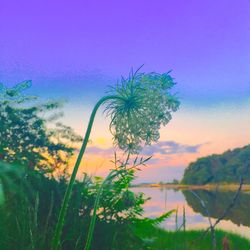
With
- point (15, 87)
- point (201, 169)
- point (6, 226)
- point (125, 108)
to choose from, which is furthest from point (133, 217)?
point (201, 169)

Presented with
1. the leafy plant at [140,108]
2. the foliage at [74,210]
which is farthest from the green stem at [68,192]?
the foliage at [74,210]

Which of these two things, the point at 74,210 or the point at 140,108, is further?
the point at 74,210

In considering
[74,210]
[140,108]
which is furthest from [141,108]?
[74,210]

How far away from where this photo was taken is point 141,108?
411 centimetres

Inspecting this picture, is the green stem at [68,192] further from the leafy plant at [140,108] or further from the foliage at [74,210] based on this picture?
the foliage at [74,210]

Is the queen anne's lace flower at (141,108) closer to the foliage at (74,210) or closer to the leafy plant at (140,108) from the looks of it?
the leafy plant at (140,108)

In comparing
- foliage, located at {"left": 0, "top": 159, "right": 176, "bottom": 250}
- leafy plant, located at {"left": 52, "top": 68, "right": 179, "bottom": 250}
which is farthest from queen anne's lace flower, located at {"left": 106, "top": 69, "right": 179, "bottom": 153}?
foliage, located at {"left": 0, "top": 159, "right": 176, "bottom": 250}

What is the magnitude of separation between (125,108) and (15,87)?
8628mm

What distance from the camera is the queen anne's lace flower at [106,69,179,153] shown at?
4.07 m

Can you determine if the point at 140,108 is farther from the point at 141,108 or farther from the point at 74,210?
the point at 74,210

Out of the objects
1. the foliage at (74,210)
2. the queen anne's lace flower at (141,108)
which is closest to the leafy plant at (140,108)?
the queen anne's lace flower at (141,108)

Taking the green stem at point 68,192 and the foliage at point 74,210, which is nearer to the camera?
the green stem at point 68,192

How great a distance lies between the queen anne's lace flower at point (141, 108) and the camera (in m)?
4.07

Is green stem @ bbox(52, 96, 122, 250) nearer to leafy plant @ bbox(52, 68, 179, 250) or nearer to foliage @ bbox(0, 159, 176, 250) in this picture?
leafy plant @ bbox(52, 68, 179, 250)
